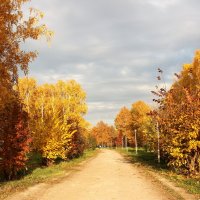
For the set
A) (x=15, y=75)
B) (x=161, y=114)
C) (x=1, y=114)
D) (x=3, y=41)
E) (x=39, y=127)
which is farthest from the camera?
(x=39, y=127)

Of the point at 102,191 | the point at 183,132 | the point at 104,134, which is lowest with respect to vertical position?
the point at 102,191

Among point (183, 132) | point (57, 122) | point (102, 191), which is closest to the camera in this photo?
point (102, 191)

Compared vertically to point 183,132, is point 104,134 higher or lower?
higher

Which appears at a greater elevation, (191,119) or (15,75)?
(15,75)

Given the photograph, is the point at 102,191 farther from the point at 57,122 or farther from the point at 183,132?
the point at 57,122

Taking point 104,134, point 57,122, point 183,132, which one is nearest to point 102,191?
point 183,132

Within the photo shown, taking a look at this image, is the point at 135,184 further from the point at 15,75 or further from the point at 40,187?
the point at 15,75

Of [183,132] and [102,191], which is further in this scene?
[183,132]

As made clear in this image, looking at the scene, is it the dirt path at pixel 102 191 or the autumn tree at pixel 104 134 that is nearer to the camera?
the dirt path at pixel 102 191

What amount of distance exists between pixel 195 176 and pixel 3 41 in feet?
42.4

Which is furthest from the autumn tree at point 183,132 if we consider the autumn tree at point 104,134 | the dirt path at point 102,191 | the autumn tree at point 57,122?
the autumn tree at point 104,134

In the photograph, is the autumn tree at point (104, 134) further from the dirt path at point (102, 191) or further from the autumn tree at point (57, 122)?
the dirt path at point (102, 191)

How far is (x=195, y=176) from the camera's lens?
763 inches

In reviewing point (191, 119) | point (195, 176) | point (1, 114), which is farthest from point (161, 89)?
point (1, 114)
